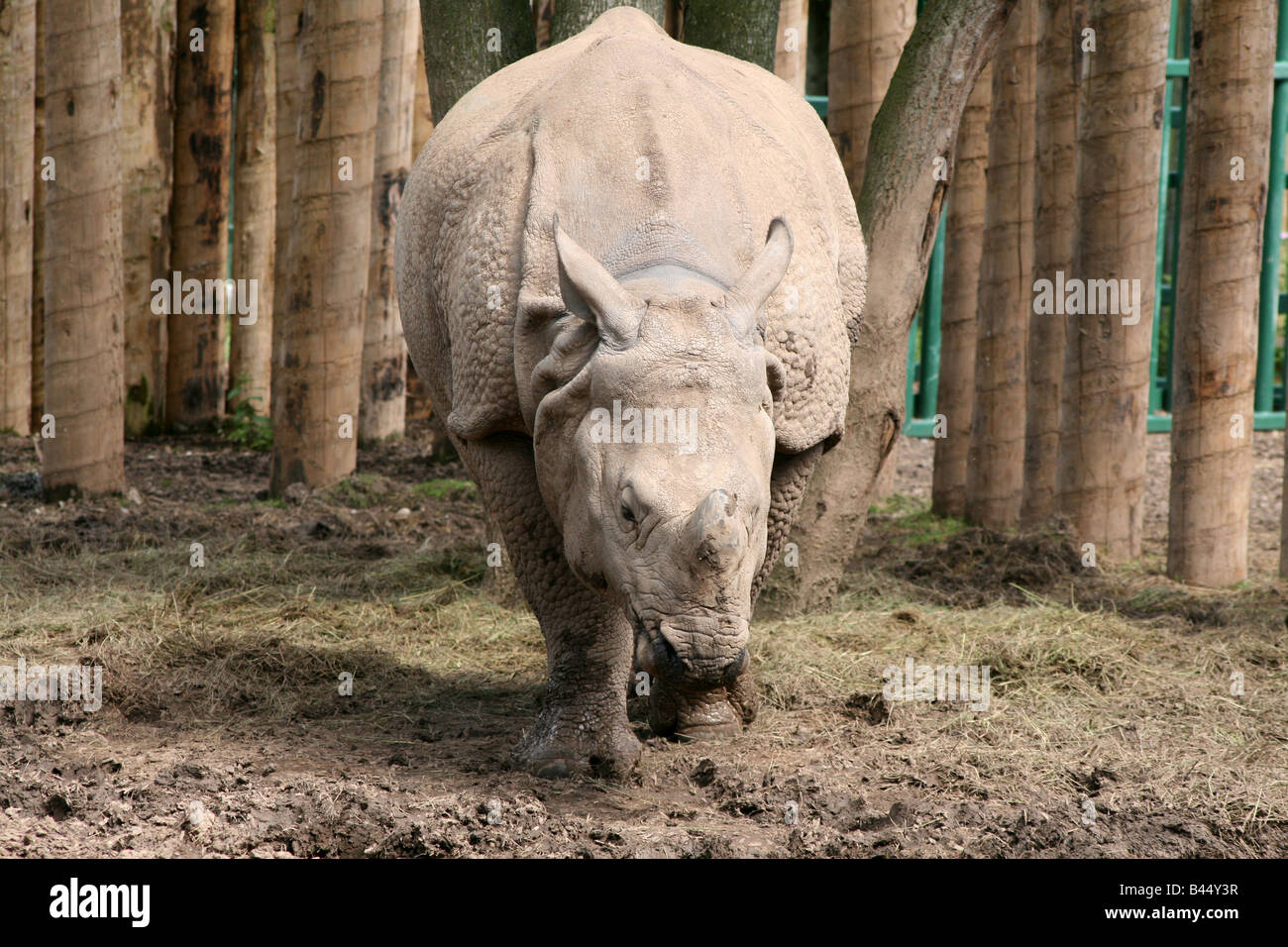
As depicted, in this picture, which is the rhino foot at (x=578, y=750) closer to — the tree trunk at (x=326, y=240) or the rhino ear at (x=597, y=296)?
the rhino ear at (x=597, y=296)

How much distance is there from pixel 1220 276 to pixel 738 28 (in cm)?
262

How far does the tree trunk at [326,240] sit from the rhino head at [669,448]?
497 cm

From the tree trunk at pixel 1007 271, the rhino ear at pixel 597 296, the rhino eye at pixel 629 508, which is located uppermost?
the tree trunk at pixel 1007 271

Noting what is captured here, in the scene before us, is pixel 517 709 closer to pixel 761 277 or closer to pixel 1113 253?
pixel 761 277

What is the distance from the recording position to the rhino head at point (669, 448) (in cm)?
359

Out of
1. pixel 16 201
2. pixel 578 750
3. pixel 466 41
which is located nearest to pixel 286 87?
pixel 16 201

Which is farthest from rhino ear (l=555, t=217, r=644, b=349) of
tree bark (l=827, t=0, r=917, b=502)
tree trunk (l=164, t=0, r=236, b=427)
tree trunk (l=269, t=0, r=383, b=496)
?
tree trunk (l=164, t=0, r=236, b=427)

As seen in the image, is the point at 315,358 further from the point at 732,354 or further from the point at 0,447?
the point at 732,354

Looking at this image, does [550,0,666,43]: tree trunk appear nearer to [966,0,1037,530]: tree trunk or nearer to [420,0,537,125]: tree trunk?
[420,0,537,125]: tree trunk

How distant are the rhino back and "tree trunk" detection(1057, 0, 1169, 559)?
2.79 metres

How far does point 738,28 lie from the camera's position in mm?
6363

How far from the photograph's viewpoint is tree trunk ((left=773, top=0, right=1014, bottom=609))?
652 centimetres

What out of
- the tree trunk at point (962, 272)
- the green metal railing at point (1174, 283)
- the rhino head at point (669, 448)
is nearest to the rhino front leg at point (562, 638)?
the rhino head at point (669, 448)

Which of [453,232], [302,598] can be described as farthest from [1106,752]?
[302,598]
